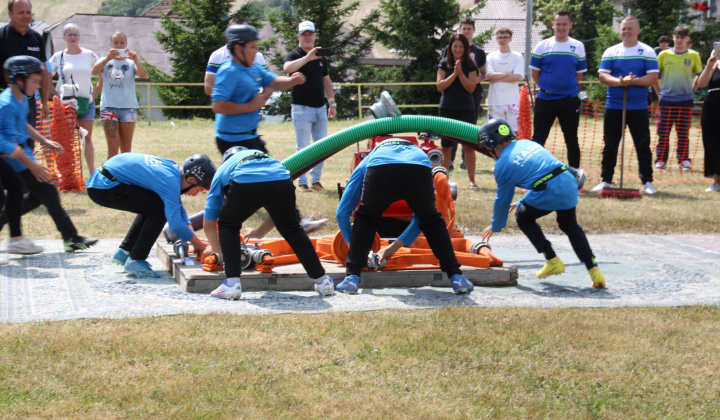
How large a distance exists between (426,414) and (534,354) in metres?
1.07

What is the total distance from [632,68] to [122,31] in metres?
45.6

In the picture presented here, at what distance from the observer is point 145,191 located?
6.61m

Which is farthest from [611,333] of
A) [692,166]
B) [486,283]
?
[692,166]

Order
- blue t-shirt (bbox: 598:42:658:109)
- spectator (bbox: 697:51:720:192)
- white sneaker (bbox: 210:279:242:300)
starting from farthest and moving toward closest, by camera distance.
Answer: spectator (bbox: 697:51:720:192)
blue t-shirt (bbox: 598:42:658:109)
white sneaker (bbox: 210:279:242:300)

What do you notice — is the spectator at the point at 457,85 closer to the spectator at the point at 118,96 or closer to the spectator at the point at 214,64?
the spectator at the point at 214,64

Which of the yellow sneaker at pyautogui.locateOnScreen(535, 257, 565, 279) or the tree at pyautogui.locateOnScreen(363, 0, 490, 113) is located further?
the tree at pyautogui.locateOnScreen(363, 0, 490, 113)

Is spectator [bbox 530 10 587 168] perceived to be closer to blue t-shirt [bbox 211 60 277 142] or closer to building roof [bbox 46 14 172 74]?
blue t-shirt [bbox 211 60 277 142]

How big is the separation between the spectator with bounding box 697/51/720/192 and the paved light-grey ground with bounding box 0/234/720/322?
4278 mm

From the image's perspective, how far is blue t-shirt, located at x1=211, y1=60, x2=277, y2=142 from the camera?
675 cm

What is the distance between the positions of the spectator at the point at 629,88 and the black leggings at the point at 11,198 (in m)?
7.29

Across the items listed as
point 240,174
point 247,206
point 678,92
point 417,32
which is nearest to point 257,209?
point 247,206

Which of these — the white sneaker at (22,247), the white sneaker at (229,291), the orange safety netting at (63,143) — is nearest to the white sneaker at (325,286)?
the white sneaker at (229,291)

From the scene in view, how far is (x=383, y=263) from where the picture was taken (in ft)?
21.0

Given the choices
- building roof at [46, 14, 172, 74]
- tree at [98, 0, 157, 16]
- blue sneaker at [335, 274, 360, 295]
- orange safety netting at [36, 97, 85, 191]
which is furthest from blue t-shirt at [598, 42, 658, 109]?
tree at [98, 0, 157, 16]
